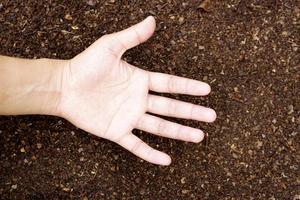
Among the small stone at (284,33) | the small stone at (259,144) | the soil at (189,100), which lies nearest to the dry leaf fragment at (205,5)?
the soil at (189,100)

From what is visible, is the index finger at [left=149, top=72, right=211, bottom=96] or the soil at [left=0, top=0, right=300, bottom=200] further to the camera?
the soil at [left=0, top=0, right=300, bottom=200]

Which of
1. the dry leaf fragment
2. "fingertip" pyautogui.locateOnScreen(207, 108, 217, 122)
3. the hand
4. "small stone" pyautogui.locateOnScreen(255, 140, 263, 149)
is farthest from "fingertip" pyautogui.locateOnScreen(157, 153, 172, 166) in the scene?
the dry leaf fragment

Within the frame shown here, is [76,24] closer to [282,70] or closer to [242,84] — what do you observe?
[242,84]

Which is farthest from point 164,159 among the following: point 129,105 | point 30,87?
point 30,87

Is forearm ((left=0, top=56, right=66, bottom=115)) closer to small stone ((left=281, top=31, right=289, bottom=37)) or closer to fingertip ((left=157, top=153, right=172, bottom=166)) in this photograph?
fingertip ((left=157, top=153, right=172, bottom=166))

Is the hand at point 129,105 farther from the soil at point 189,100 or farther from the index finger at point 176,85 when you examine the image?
the soil at point 189,100

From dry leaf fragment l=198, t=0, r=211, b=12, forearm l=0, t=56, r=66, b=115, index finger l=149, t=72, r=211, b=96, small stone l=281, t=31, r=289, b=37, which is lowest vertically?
forearm l=0, t=56, r=66, b=115

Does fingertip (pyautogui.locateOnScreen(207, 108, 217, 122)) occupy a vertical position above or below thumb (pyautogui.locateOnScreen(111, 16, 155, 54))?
below
